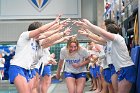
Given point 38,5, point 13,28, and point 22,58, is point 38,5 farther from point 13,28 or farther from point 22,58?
point 22,58

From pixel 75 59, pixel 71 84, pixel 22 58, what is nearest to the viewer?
pixel 22 58

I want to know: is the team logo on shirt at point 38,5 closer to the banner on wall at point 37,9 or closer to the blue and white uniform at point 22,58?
the banner on wall at point 37,9

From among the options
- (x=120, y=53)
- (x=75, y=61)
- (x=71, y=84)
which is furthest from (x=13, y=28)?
(x=120, y=53)

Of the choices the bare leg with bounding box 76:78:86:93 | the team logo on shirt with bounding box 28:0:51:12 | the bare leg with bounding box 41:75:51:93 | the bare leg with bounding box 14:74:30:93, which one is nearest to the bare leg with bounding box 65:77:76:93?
the bare leg with bounding box 76:78:86:93

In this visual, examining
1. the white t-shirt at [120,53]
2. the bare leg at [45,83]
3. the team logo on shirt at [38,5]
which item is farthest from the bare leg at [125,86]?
the team logo on shirt at [38,5]

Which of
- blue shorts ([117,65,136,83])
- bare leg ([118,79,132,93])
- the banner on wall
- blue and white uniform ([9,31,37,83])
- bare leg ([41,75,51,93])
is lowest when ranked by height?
bare leg ([41,75,51,93])

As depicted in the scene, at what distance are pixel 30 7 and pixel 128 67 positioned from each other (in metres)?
12.6

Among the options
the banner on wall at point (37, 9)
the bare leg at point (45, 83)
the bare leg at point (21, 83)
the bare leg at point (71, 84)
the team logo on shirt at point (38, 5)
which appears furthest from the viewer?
the team logo on shirt at point (38, 5)

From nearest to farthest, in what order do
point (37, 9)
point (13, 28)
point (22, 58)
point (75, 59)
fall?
point (22, 58)
point (75, 59)
point (37, 9)
point (13, 28)

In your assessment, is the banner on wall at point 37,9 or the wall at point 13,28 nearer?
the banner on wall at point 37,9

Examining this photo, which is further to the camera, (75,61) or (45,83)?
(45,83)

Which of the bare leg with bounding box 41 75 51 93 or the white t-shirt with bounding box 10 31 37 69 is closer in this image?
the white t-shirt with bounding box 10 31 37 69

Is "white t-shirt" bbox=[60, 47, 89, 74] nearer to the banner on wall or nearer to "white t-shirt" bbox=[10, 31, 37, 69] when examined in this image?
"white t-shirt" bbox=[10, 31, 37, 69]

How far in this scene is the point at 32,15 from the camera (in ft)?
56.7
